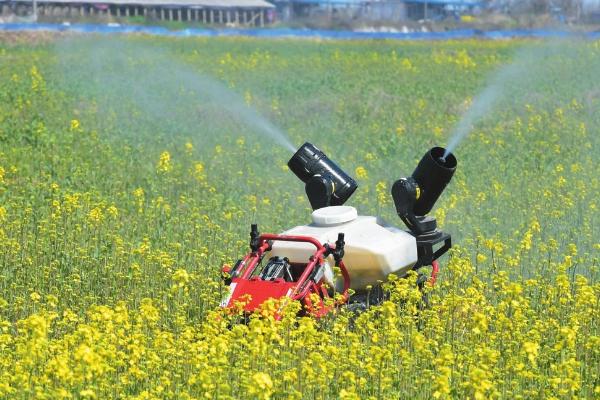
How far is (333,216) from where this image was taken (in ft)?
29.6

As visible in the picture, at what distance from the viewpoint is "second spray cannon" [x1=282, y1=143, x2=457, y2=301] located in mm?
8734

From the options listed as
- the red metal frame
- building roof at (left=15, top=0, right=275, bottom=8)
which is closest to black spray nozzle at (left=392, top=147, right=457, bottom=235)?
the red metal frame

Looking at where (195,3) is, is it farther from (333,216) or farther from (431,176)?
(333,216)

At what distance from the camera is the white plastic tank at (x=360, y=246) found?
28.5ft

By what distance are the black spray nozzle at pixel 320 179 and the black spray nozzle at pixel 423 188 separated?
499mm

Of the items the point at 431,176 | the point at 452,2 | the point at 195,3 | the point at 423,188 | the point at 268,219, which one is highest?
the point at 431,176

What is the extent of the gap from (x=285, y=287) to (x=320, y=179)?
158 centimetres

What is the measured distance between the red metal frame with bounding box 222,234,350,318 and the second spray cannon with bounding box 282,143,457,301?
0.18 meters

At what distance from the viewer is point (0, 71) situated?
27359 mm

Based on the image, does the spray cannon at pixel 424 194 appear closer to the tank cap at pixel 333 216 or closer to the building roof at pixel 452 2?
the tank cap at pixel 333 216

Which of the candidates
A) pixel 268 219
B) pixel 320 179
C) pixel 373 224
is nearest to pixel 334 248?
pixel 373 224

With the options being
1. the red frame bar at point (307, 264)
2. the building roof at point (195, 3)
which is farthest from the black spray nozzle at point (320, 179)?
the building roof at point (195, 3)

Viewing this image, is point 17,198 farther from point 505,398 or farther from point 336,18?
point 336,18

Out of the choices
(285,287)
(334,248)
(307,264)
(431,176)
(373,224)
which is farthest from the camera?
(431,176)
